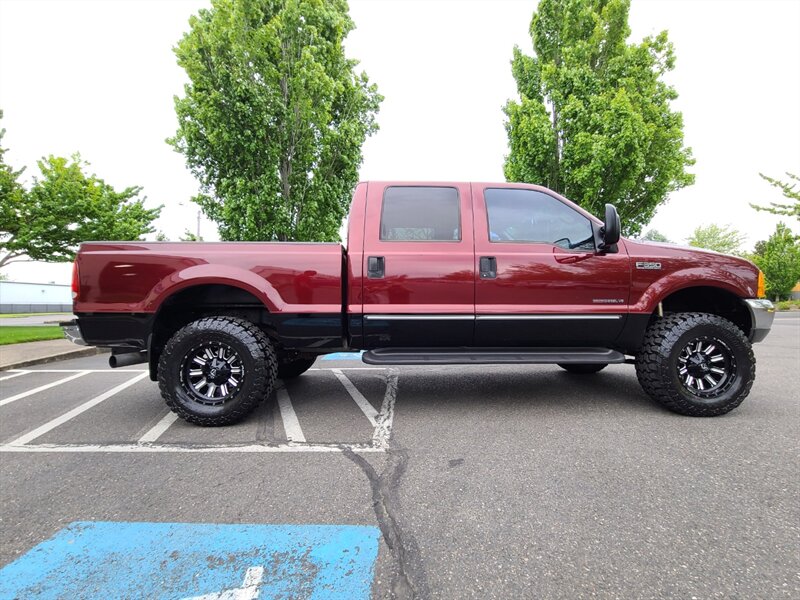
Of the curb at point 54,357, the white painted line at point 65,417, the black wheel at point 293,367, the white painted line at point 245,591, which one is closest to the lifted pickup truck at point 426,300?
the white painted line at point 65,417

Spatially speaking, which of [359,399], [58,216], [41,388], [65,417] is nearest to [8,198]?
[58,216]

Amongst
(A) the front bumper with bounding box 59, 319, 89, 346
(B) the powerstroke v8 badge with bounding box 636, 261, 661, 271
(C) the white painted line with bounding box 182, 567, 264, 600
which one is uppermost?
(B) the powerstroke v8 badge with bounding box 636, 261, 661, 271

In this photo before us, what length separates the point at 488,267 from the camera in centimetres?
366

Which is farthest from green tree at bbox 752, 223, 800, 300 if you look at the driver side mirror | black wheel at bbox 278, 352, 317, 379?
black wheel at bbox 278, 352, 317, 379

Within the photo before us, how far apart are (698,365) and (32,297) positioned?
46.7 m

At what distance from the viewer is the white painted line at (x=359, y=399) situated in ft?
12.3

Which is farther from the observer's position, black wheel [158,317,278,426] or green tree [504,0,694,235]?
green tree [504,0,694,235]

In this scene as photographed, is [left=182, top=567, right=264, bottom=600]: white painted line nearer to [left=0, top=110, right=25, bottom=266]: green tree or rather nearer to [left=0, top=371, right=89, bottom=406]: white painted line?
[left=0, top=371, right=89, bottom=406]: white painted line

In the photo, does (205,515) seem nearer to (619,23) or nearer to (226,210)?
(226,210)

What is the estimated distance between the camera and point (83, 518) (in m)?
2.10

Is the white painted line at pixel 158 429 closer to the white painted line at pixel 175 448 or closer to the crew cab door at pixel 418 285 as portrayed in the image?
the white painted line at pixel 175 448

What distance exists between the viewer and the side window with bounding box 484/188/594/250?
3.79m

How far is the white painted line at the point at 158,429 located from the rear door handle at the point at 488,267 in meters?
3.03

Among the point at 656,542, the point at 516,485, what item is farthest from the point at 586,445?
the point at 656,542
